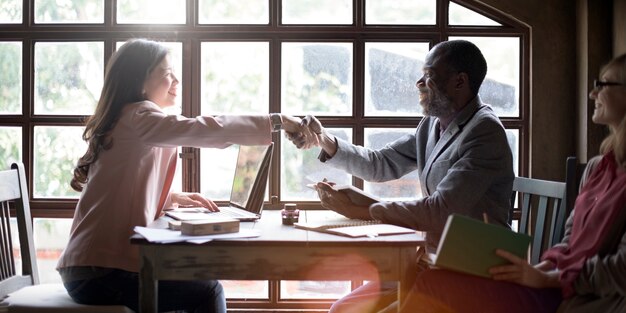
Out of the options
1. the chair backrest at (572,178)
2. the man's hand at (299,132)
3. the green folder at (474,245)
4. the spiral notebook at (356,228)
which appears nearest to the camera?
the green folder at (474,245)

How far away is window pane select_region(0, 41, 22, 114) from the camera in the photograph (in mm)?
3375

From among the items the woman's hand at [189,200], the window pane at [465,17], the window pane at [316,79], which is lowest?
the woman's hand at [189,200]

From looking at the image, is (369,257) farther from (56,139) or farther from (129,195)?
(56,139)

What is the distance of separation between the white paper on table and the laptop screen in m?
0.43

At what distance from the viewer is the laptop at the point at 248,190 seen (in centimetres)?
254

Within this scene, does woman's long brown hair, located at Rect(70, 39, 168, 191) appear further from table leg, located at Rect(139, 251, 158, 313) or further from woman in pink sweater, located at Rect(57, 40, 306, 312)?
table leg, located at Rect(139, 251, 158, 313)

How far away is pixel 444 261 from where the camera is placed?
1751 mm

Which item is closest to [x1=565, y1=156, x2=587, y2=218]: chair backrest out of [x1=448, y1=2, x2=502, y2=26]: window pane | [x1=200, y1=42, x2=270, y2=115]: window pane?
[x1=448, y1=2, x2=502, y2=26]: window pane

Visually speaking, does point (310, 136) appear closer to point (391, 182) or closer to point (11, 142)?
point (391, 182)

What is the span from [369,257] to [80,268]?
3.18ft

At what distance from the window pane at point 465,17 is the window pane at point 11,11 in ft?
7.00

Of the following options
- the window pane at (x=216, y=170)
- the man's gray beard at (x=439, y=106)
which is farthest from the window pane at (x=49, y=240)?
the man's gray beard at (x=439, y=106)

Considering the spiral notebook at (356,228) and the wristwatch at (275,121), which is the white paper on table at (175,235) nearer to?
the spiral notebook at (356,228)

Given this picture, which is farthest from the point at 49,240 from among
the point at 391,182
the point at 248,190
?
the point at 391,182
